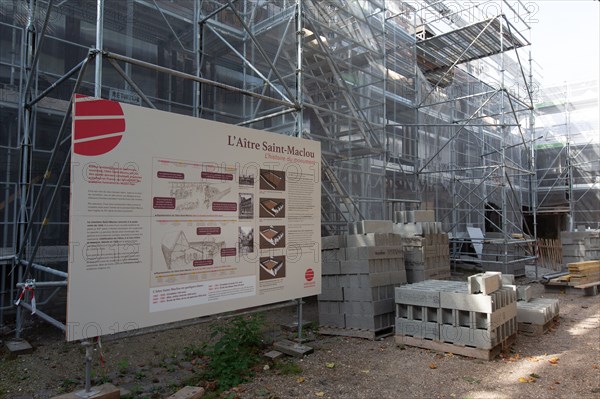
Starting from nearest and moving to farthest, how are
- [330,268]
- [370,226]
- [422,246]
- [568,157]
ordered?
[330,268], [370,226], [422,246], [568,157]

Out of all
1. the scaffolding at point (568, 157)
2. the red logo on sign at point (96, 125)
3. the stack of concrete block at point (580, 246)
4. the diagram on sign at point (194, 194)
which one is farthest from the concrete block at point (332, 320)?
the scaffolding at point (568, 157)

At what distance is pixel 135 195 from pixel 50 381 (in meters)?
2.71

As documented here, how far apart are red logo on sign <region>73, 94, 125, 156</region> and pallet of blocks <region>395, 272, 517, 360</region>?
4.78 m

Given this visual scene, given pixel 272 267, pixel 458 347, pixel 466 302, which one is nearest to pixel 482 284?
pixel 466 302

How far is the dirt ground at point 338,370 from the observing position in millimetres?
4891

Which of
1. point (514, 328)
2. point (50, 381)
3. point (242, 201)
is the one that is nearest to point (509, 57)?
point (514, 328)

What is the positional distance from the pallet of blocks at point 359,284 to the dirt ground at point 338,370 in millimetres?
296

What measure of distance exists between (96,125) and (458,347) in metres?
5.47

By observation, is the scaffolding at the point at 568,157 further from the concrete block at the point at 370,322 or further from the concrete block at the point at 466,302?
the concrete block at the point at 466,302

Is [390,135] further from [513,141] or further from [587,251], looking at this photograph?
[513,141]

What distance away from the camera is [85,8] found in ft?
28.0

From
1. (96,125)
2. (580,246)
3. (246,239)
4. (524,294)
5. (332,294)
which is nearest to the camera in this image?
(96,125)

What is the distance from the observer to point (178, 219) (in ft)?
15.8

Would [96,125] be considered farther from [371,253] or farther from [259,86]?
[259,86]
